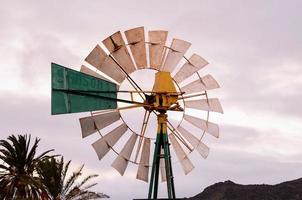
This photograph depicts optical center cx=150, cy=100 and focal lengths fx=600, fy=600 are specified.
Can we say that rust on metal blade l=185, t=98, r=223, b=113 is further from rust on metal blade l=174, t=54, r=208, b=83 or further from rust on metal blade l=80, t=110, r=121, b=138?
rust on metal blade l=80, t=110, r=121, b=138

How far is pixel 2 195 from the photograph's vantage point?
33875 mm

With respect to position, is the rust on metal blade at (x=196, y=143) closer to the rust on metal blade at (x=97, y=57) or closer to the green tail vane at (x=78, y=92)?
the green tail vane at (x=78, y=92)

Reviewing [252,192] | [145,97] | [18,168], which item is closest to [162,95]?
[145,97]

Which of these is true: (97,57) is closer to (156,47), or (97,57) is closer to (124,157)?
(156,47)

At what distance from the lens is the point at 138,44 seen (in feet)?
66.7

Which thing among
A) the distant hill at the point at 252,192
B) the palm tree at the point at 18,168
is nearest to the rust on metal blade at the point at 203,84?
the palm tree at the point at 18,168

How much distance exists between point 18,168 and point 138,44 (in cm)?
1725

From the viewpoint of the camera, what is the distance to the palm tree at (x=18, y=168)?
112ft

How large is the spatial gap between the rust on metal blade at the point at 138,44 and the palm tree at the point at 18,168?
1551cm

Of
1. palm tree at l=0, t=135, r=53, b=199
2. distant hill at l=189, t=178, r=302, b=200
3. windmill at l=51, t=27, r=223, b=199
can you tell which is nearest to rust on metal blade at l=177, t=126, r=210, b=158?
windmill at l=51, t=27, r=223, b=199

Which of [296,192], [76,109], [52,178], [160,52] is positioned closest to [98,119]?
[76,109]

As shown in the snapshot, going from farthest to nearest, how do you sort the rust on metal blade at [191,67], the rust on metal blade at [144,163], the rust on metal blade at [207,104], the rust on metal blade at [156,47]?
the rust on metal blade at [207,104] → the rust on metal blade at [191,67] → the rust on metal blade at [144,163] → the rust on metal blade at [156,47]

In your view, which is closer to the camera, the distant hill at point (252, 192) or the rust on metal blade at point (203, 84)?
the rust on metal blade at point (203, 84)

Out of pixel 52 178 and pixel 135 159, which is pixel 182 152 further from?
pixel 52 178
